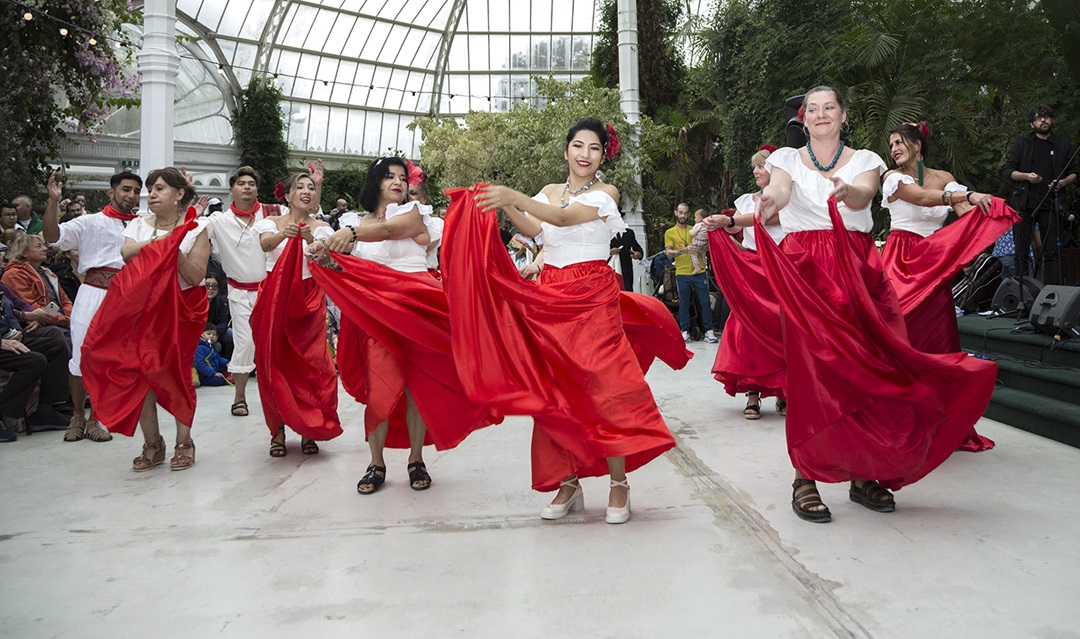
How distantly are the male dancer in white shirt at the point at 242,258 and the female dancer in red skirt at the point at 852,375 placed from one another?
419 cm

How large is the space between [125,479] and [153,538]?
142cm

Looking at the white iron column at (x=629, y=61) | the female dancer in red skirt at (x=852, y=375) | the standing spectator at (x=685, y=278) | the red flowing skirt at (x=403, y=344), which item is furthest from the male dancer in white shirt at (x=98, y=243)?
the white iron column at (x=629, y=61)

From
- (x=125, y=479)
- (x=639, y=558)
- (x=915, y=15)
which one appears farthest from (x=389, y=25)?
(x=639, y=558)

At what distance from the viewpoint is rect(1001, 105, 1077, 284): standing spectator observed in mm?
7812

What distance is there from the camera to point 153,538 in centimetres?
390

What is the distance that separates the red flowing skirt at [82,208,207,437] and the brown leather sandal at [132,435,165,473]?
0.19 meters

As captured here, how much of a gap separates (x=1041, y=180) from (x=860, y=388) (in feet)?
17.9

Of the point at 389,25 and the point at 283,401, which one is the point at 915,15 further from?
the point at 389,25

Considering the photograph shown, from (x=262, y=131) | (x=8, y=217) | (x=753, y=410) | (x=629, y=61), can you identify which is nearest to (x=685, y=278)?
(x=629, y=61)

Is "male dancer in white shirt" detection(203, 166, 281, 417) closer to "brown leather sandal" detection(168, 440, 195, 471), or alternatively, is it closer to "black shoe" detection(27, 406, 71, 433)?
"black shoe" detection(27, 406, 71, 433)

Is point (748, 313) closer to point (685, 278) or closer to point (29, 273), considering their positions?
point (29, 273)

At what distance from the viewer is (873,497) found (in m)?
3.99

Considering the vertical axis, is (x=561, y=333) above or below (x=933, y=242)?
below

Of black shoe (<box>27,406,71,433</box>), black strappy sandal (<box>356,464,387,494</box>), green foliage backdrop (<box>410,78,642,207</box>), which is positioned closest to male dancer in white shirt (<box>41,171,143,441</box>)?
black shoe (<box>27,406,71,433</box>)
